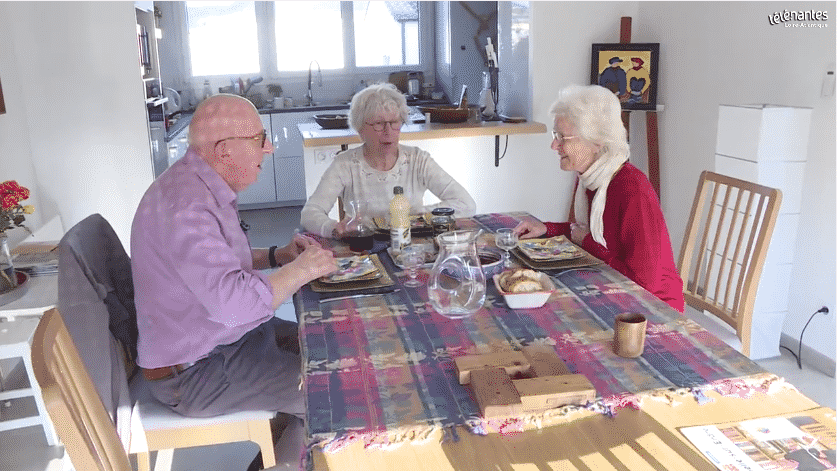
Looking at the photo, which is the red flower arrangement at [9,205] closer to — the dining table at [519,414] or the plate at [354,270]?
the plate at [354,270]

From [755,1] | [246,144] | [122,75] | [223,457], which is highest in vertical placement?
[755,1]

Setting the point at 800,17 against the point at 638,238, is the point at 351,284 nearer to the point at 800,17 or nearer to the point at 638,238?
the point at 638,238

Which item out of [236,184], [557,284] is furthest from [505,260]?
[236,184]

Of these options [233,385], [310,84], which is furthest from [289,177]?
[233,385]

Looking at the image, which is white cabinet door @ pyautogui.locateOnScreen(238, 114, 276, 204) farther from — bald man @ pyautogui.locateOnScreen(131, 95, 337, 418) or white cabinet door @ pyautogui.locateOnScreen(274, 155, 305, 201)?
bald man @ pyautogui.locateOnScreen(131, 95, 337, 418)

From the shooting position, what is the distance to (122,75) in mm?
3799

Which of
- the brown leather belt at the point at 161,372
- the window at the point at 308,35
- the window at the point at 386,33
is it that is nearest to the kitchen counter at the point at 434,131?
the brown leather belt at the point at 161,372

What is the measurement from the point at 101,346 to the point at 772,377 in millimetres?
1418

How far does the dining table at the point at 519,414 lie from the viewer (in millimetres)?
1013

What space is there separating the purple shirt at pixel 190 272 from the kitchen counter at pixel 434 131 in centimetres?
180

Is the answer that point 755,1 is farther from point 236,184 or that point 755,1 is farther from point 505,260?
point 236,184

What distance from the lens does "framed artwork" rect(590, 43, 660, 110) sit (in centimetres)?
360

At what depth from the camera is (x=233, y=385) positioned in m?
1.72

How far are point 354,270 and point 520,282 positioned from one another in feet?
1.60
